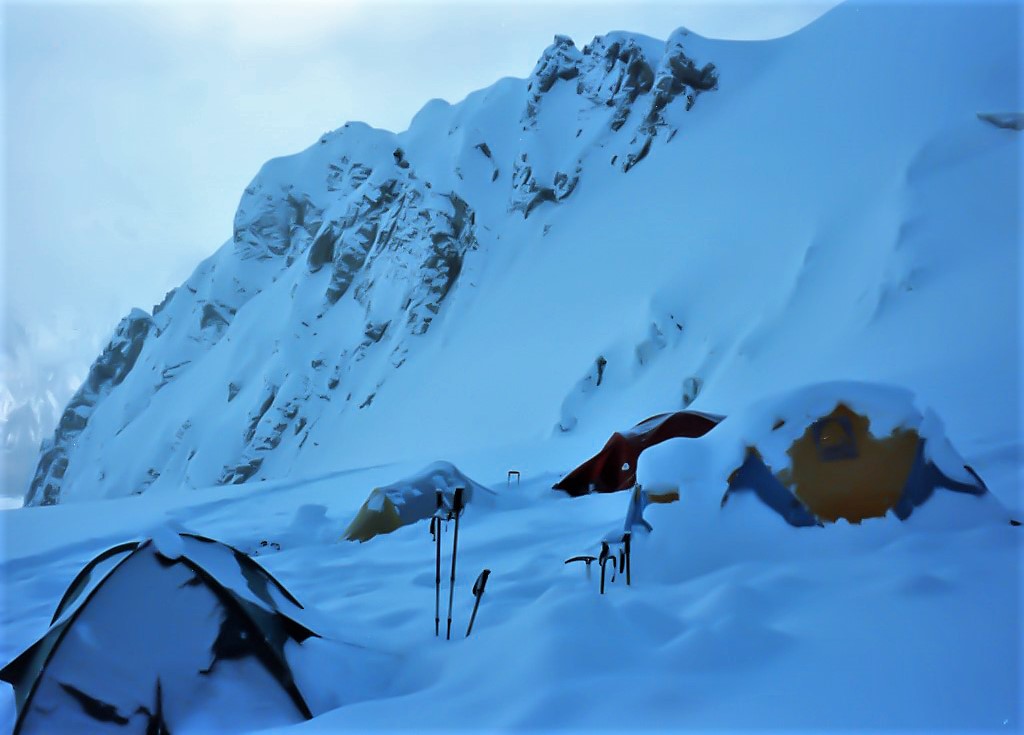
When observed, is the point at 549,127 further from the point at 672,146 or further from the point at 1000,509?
the point at 1000,509

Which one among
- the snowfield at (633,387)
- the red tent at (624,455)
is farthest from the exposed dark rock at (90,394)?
the red tent at (624,455)

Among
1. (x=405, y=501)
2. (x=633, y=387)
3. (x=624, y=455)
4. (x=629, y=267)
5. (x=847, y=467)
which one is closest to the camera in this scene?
(x=847, y=467)

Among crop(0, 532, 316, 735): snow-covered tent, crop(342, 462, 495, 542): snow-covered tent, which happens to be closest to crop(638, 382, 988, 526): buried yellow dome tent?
crop(0, 532, 316, 735): snow-covered tent

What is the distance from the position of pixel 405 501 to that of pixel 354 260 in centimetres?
3787

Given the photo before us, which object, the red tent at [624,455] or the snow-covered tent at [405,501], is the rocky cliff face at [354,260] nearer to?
the red tent at [624,455]

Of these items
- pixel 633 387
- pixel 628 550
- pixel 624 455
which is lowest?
pixel 633 387

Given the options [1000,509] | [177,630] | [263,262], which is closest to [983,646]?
[1000,509]

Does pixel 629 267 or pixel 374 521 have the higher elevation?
pixel 374 521

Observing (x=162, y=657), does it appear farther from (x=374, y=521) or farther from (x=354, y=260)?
(x=354, y=260)

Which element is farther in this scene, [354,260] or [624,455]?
[354,260]

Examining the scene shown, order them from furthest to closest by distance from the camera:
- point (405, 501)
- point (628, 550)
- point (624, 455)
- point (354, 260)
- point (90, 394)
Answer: point (90, 394), point (354, 260), point (624, 455), point (405, 501), point (628, 550)

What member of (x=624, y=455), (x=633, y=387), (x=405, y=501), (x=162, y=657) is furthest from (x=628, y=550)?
(x=633, y=387)

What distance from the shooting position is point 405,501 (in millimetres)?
8359

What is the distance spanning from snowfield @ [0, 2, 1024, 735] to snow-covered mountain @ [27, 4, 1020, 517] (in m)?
0.13
